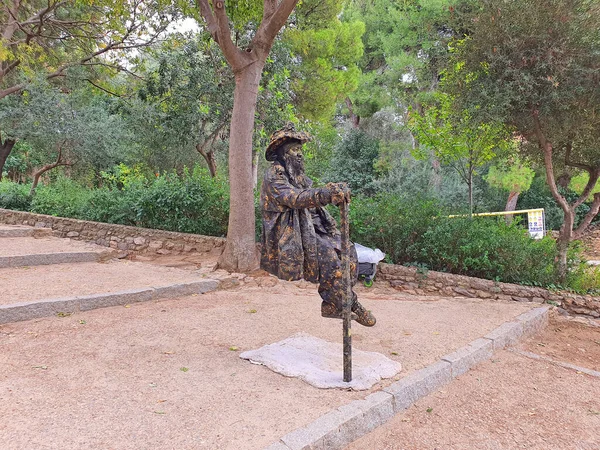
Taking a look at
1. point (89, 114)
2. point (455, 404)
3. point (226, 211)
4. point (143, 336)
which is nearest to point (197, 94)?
point (226, 211)

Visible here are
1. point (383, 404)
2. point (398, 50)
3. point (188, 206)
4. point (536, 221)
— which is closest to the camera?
point (383, 404)

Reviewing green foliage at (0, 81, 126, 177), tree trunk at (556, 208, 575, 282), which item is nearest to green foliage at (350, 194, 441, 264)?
tree trunk at (556, 208, 575, 282)

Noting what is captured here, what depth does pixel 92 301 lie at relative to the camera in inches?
195

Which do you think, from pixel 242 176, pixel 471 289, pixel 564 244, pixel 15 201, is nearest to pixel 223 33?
pixel 242 176

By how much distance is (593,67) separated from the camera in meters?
5.55

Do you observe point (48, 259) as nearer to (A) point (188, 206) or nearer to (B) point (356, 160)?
(A) point (188, 206)

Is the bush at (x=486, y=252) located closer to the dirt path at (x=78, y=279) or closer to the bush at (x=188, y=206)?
the dirt path at (x=78, y=279)

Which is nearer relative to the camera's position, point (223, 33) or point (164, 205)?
point (223, 33)

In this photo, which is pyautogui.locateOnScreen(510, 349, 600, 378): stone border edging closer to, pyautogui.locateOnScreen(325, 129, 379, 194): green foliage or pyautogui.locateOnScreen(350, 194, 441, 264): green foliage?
pyautogui.locateOnScreen(350, 194, 441, 264): green foliage

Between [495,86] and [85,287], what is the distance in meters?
6.60

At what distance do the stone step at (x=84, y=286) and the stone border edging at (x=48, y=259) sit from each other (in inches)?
7.8

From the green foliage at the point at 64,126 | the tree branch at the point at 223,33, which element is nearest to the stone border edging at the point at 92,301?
the tree branch at the point at 223,33

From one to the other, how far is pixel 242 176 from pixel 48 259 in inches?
157

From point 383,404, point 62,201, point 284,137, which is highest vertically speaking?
point 284,137
